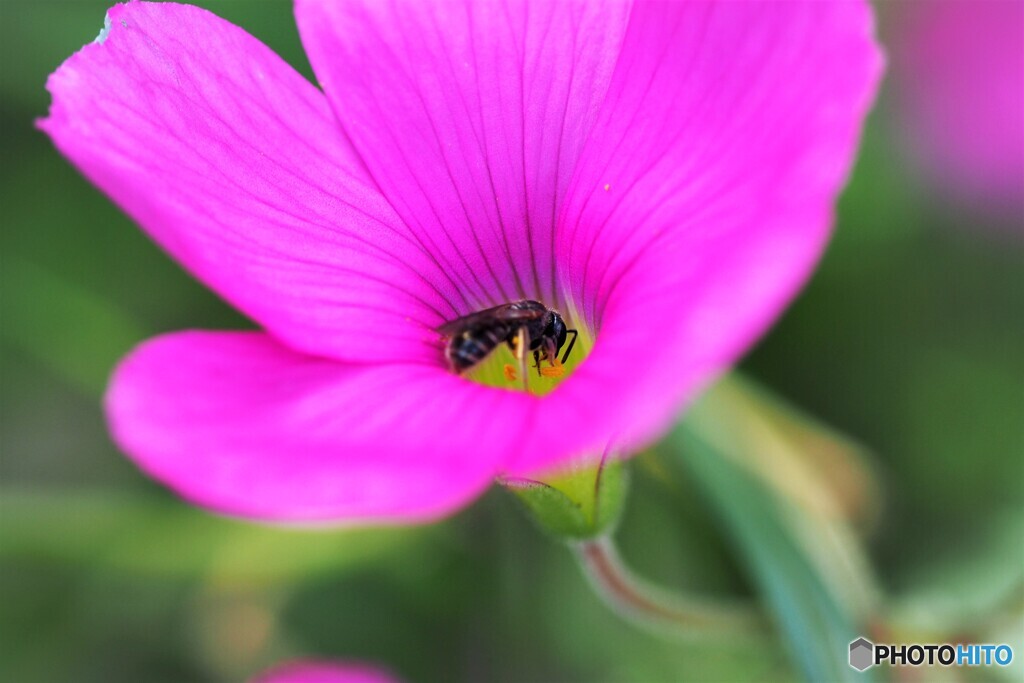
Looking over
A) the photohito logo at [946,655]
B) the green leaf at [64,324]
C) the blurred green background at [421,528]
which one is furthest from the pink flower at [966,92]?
the green leaf at [64,324]

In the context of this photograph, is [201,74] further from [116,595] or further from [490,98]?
[116,595]

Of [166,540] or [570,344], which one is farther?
[166,540]

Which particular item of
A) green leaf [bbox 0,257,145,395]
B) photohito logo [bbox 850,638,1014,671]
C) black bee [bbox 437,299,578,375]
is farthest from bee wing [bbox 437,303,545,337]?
green leaf [bbox 0,257,145,395]

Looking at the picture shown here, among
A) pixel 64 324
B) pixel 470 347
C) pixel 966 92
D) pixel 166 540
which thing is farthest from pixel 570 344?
pixel 966 92

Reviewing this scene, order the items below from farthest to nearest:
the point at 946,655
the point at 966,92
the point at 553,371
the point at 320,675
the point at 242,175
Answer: the point at 966,92, the point at 946,655, the point at 320,675, the point at 553,371, the point at 242,175

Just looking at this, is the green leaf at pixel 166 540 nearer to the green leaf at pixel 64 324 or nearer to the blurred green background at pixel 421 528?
the blurred green background at pixel 421 528

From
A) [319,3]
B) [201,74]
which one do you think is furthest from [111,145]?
[319,3]

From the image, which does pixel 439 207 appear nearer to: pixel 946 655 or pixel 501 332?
pixel 501 332
